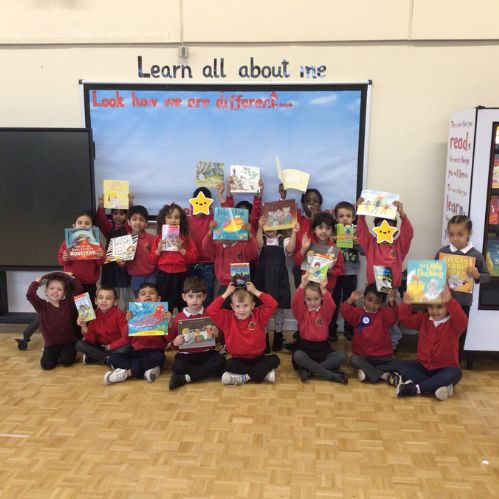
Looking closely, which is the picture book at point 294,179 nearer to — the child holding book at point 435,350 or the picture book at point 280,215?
the picture book at point 280,215

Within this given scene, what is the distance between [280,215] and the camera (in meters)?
4.05

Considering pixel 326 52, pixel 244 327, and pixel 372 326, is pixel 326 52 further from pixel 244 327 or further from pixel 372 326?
pixel 244 327

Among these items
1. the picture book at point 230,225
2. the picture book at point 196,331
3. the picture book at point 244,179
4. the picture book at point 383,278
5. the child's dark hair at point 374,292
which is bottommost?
the picture book at point 196,331

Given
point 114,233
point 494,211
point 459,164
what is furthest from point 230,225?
point 494,211

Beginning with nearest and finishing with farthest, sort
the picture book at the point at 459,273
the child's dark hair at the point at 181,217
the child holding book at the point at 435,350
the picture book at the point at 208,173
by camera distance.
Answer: the child holding book at the point at 435,350
the picture book at the point at 459,273
the child's dark hair at the point at 181,217
the picture book at the point at 208,173

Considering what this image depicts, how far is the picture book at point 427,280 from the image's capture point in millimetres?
3307

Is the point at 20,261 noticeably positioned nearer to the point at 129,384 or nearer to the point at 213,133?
the point at 129,384

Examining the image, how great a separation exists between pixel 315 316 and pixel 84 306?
5.68ft

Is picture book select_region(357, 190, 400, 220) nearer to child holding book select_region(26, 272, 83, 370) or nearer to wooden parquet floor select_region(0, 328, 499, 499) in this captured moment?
wooden parquet floor select_region(0, 328, 499, 499)

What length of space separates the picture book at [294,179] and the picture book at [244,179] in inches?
8.5

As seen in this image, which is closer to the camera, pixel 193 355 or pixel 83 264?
pixel 193 355

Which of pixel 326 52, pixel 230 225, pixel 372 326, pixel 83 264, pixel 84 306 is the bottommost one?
pixel 372 326

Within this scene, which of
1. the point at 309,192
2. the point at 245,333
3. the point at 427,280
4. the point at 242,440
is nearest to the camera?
the point at 242,440

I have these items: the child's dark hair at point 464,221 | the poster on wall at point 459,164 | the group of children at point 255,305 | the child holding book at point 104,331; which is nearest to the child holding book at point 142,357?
the group of children at point 255,305
